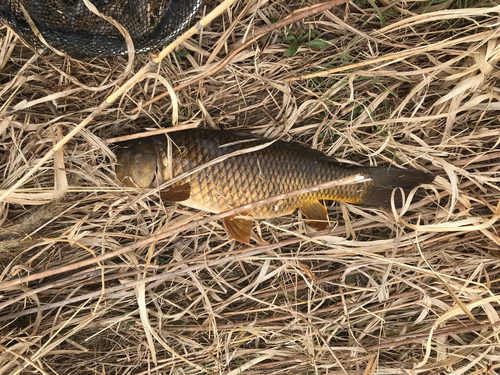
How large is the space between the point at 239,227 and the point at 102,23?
1.21m

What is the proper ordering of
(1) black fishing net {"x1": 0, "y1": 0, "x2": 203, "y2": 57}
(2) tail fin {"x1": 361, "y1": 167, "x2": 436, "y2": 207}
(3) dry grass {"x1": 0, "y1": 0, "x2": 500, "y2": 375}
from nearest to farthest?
(1) black fishing net {"x1": 0, "y1": 0, "x2": 203, "y2": 57}
(3) dry grass {"x1": 0, "y1": 0, "x2": 500, "y2": 375}
(2) tail fin {"x1": 361, "y1": 167, "x2": 436, "y2": 207}

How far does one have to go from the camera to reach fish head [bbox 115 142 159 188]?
1576 millimetres

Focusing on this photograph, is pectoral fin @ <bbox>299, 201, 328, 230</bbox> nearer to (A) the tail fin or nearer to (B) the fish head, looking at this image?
(A) the tail fin

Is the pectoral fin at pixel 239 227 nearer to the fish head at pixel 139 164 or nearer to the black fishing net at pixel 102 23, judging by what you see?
the fish head at pixel 139 164

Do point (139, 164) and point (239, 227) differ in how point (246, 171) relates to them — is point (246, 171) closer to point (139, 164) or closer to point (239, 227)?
point (239, 227)

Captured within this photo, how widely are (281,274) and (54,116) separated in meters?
1.48

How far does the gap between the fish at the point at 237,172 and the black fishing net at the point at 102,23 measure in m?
0.45

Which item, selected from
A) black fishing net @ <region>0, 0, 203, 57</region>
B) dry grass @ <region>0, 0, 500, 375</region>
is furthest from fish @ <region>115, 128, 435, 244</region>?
black fishing net @ <region>0, 0, 203, 57</region>

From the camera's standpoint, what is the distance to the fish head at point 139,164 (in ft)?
5.17

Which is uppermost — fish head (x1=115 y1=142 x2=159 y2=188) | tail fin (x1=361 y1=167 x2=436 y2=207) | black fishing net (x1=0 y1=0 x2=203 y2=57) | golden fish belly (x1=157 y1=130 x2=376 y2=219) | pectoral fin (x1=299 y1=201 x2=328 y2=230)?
black fishing net (x1=0 y1=0 x2=203 y2=57)

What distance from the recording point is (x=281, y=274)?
1917 mm

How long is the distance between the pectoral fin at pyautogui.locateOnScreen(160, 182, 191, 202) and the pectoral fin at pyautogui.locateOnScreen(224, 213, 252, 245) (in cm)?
25

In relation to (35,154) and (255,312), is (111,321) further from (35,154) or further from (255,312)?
(35,154)

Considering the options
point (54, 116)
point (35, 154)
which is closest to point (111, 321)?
point (35, 154)
